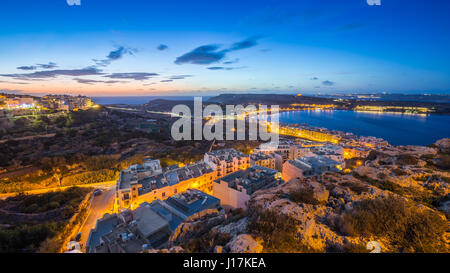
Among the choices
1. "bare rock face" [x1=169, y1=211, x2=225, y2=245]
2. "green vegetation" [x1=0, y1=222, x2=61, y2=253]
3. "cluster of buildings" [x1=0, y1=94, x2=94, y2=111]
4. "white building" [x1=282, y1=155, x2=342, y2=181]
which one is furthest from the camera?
"cluster of buildings" [x1=0, y1=94, x2=94, y2=111]

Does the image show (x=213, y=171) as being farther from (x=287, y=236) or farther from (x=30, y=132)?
(x=30, y=132)

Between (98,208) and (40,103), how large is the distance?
186 feet

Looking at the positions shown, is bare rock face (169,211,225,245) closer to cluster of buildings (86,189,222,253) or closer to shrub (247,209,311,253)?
cluster of buildings (86,189,222,253)

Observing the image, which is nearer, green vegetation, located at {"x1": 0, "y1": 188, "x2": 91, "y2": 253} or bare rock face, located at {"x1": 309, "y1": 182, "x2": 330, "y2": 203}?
bare rock face, located at {"x1": 309, "y1": 182, "x2": 330, "y2": 203}

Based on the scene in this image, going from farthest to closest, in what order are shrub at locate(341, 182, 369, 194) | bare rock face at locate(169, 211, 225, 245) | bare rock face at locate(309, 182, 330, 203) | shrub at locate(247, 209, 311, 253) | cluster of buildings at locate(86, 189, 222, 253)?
cluster of buildings at locate(86, 189, 222, 253), shrub at locate(341, 182, 369, 194), bare rock face at locate(309, 182, 330, 203), bare rock face at locate(169, 211, 225, 245), shrub at locate(247, 209, 311, 253)

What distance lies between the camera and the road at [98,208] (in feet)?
41.8

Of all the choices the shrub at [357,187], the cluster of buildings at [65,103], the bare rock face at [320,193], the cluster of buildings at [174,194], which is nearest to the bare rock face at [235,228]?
the bare rock face at [320,193]

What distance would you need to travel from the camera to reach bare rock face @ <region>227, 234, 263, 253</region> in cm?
344

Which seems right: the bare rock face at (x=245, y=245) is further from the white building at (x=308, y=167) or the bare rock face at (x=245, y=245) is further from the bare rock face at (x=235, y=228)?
the white building at (x=308, y=167)

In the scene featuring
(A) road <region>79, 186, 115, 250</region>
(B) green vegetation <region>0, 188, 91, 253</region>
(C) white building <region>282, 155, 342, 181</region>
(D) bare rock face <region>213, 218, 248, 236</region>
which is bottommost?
(A) road <region>79, 186, 115, 250</region>

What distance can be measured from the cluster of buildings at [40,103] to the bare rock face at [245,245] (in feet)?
185

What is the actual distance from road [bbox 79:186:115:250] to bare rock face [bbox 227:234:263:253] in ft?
40.6

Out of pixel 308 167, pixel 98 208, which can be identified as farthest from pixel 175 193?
pixel 308 167

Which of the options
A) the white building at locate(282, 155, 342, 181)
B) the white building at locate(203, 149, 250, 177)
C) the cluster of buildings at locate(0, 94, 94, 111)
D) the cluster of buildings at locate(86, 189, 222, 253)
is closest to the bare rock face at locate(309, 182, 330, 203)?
the cluster of buildings at locate(86, 189, 222, 253)
